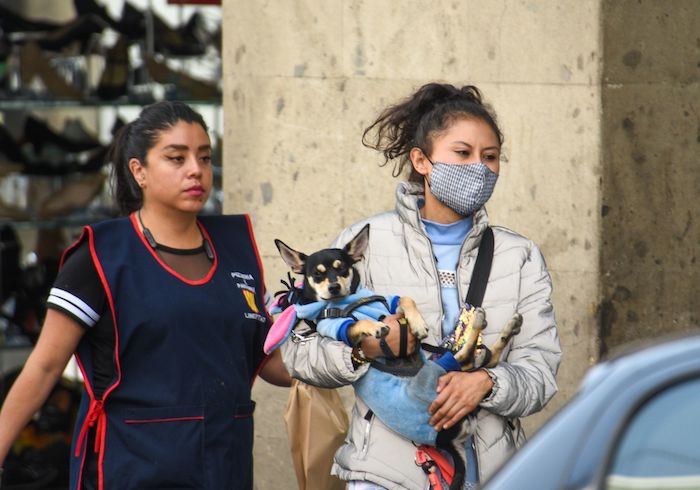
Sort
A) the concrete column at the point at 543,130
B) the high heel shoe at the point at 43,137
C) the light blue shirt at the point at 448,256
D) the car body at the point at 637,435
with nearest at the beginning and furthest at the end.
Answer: the car body at the point at 637,435 < the light blue shirt at the point at 448,256 < the concrete column at the point at 543,130 < the high heel shoe at the point at 43,137

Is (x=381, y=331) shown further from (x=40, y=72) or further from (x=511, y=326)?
(x=40, y=72)

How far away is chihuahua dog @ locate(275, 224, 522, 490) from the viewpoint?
3.87 meters

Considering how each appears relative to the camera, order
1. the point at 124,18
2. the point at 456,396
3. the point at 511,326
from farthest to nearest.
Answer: the point at 124,18 < the point at 511,326 < the point at 456,396

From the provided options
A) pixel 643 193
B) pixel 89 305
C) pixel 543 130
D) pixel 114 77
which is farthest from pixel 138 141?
pixel 114 77

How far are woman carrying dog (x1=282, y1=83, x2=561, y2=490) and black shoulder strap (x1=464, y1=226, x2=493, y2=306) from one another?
20 mm

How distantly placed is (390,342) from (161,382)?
80 cm

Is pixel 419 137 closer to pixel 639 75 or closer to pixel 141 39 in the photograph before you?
pixel 639 75

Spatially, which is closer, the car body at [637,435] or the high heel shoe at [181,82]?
the car body at [637,435]

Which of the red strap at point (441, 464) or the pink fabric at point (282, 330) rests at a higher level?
the pink fabric at point (282, 330)

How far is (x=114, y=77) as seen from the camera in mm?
7516

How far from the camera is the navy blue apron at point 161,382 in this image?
4152 millimetres

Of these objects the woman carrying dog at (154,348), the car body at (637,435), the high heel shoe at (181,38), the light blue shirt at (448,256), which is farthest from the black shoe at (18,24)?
the car body at (637,435)

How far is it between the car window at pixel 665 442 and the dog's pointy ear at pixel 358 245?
6.05 ft

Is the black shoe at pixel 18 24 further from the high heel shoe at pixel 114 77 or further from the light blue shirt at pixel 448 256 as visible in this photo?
the light blue shirt at pixel 448 256
